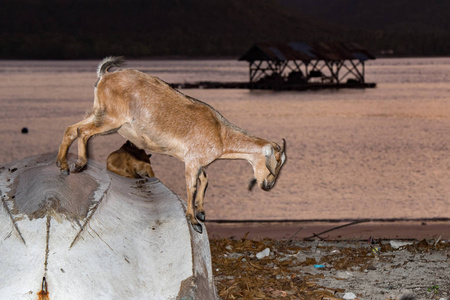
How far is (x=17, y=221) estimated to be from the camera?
4.91 metres

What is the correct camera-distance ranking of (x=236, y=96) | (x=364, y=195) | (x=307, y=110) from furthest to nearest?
(x=236, y=96) → (x=307, y=110) → (x=364, y=195)

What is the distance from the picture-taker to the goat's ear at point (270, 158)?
439cm

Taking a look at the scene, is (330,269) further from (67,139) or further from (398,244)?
(67,139)

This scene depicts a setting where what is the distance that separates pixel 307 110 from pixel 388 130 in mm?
13239

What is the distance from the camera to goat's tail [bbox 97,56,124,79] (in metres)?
4.89

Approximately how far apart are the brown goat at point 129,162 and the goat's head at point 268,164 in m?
3.37

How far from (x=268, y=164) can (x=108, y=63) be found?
1.47 metres

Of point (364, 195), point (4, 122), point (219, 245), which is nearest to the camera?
point (219, 245)

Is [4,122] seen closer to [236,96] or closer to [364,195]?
[236,96]

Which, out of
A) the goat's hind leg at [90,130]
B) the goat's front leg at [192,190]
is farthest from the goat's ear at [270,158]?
the goat's hind leg at [90,130]

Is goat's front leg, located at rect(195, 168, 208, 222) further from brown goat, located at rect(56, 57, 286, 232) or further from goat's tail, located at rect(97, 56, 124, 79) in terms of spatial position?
goat's tail, located at rect(97, 56, 124, 79)

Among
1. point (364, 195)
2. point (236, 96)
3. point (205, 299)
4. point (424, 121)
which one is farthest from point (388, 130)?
point (205, 299)

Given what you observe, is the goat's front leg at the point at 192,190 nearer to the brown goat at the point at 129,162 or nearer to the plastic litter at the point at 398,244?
the brown goat at the point at 129,162

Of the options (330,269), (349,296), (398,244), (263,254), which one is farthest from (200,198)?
(398,244)
